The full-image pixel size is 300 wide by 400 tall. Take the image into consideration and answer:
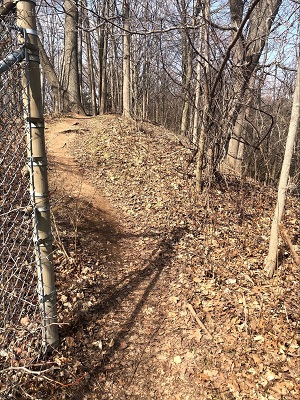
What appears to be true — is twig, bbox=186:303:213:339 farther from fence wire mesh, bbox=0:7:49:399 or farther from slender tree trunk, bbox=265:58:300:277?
fence wire mesh, bbox=0:7:49:399

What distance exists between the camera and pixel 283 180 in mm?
3355

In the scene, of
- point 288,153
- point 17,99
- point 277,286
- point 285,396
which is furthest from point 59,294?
point 288,153

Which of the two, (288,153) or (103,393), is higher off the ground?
(288,153)

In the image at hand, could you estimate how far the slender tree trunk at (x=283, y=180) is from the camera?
10.3ft

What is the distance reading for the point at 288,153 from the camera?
327 cm

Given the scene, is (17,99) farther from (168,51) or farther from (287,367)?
(168,51)

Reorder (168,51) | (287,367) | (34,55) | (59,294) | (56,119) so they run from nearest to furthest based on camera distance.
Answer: (34,55), (287,367), (59,294), (56,119), (168,51)

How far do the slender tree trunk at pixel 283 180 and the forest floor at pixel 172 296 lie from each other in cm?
20

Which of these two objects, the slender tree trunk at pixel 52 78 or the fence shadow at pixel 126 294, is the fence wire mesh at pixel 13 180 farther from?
the slender tree trunk at pixel 52 78

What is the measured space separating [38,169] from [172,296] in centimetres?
230

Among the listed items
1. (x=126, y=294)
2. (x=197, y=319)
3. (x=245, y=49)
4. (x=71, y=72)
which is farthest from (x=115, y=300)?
(x=71, y=72)

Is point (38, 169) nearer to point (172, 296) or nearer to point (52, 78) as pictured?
point (172, 296)

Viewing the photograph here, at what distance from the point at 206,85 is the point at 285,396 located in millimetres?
4749

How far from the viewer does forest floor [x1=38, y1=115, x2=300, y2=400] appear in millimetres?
2422
